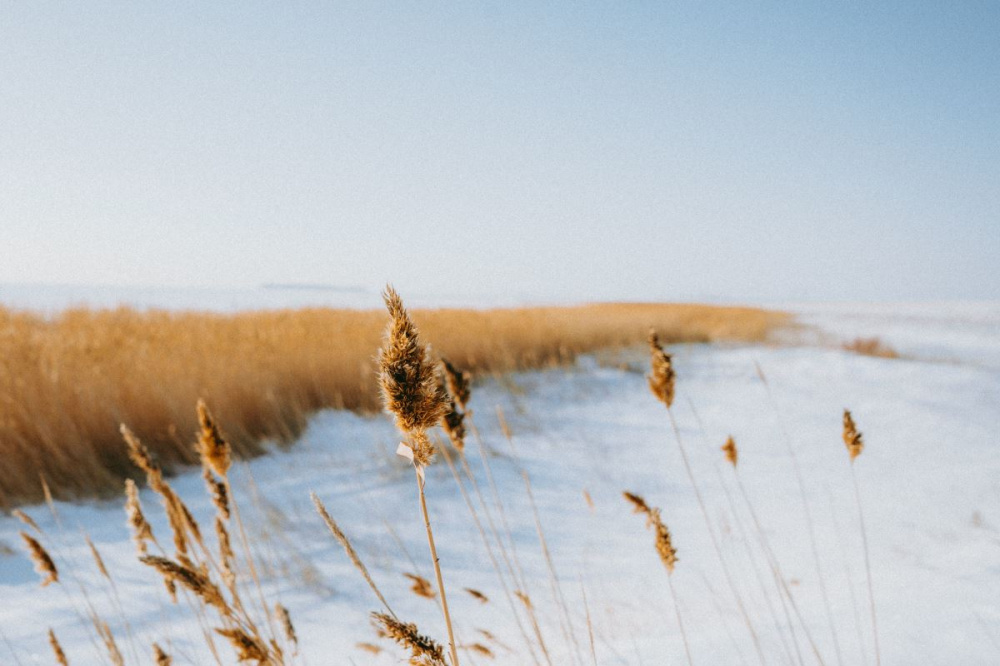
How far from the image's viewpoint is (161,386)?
13.8 feet

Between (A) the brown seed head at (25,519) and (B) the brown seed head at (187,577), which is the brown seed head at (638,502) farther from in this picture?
(A) the brown seed head at (25,519)

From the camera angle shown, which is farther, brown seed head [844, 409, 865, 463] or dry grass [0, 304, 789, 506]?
dry grass [0, 304, 789, 506]

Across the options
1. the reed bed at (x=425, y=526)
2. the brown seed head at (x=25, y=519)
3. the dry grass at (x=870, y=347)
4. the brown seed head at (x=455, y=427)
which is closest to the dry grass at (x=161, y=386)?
the brown seed head at (x=25, y=519)

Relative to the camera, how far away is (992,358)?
8.30m

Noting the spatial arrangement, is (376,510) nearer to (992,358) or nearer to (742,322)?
(992,358)

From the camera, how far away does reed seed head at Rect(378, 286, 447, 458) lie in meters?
0.60

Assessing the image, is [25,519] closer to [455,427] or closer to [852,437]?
[455,427]

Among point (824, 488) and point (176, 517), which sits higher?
point (176, 517)

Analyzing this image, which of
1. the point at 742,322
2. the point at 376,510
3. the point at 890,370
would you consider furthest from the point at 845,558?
the point at 742,322

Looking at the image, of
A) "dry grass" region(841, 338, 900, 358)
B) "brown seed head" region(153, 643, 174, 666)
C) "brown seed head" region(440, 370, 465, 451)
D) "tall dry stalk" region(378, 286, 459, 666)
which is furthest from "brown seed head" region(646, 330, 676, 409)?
"dry grass" region(841, 338, 900, 358)

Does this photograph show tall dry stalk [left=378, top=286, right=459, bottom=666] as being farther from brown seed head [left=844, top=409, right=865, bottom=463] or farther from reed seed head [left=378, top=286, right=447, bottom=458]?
brown seed head [left=844, top=409, right=865, bottom=463]

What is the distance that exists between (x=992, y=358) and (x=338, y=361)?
32.4ft

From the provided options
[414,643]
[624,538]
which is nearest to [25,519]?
[414,643]

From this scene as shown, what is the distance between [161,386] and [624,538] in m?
3.70
